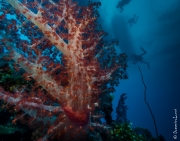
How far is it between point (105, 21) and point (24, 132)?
29.8 metres

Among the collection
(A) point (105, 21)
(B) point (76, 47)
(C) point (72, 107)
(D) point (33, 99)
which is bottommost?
(C) point (72, 107)

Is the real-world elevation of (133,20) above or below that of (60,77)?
above

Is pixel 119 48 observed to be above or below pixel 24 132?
above

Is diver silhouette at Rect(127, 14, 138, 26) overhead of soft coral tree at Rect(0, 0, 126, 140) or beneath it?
overhead

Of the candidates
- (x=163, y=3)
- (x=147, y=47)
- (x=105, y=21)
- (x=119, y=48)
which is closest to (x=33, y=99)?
(x=105, y=21)

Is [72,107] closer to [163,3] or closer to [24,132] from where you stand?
[24,132]

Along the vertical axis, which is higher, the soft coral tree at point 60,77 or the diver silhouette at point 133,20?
the diver silhouette at point 133,20

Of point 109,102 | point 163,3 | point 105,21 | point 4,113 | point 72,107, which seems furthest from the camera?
point 105,21

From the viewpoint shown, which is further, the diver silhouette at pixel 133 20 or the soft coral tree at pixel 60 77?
the diver silhouette at pixel 133 20

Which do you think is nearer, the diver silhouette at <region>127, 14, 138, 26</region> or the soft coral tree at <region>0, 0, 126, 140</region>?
the soft coral tree at <region>0, 0, 126, 140</region>

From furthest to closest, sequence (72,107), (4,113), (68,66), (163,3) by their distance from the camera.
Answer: (163,3)
(4,113)
(68,66)
(72,107)

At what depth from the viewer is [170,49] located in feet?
135

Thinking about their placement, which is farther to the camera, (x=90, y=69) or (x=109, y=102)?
(x=109, y=102)

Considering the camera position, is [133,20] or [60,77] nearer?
[60,77]
